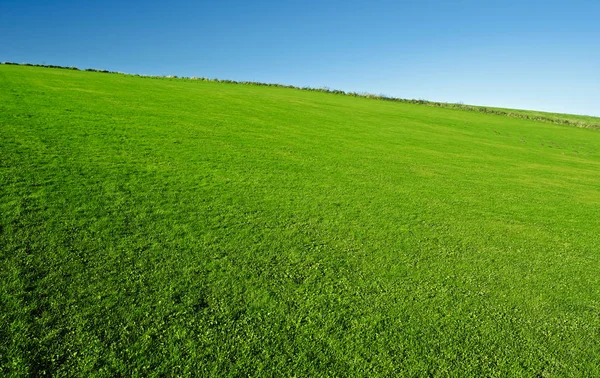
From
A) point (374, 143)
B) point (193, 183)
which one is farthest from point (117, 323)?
point (374, 143)

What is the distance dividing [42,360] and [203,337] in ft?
5.27

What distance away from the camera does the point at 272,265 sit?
214 inches

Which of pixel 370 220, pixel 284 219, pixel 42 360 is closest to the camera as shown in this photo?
pixel 42 360

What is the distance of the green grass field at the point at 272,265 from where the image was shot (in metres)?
3.78

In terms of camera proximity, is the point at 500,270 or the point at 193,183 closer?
the point at 500,270

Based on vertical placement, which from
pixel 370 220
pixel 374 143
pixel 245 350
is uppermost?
pixel 374 143

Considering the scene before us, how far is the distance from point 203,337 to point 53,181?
5.96 meters

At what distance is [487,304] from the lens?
502 cm

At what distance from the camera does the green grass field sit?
12.4 ft

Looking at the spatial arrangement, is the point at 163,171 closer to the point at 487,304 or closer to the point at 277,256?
the point at 277,256

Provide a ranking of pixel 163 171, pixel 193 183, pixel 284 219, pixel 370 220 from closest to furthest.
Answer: pixel 284 219, pixel 370 220, pixel 193 183, pixel 163 171

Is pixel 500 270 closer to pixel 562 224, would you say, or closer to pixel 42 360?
pixel 562 224

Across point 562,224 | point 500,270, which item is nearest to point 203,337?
point 500,270

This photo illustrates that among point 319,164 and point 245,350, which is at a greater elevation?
point 319,164
